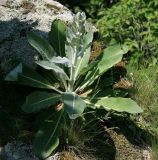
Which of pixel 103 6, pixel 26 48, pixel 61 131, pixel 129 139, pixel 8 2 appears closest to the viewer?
pixel 61 131

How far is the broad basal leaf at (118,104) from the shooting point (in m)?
3.80

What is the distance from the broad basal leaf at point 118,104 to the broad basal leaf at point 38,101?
0.37 metres

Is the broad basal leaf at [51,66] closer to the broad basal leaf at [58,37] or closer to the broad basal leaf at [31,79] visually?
the broad basal leaf at [31,79]

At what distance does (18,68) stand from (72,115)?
691 mm

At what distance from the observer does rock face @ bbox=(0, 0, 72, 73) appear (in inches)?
176

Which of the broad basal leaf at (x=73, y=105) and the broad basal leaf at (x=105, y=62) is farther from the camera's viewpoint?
the broad basal leaf at (x=105, y=62)

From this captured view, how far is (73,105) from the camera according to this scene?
3.70 m

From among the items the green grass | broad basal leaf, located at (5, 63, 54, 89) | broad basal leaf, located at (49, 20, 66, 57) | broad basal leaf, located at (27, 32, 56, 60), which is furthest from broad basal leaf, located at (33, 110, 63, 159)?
the green grass

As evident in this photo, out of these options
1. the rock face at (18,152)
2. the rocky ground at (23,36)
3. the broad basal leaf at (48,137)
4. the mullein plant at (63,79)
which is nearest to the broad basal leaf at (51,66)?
the mullein plant at (63,79)

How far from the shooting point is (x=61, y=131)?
3834mm

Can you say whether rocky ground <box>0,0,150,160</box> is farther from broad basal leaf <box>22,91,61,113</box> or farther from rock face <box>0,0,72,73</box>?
broad basal leaf <box>22,91,61,113</box>

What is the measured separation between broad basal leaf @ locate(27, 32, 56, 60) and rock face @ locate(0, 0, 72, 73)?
12.1 inches

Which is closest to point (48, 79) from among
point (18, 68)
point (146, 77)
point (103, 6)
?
point (18, 68)

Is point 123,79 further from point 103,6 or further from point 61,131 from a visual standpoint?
point 103,6
